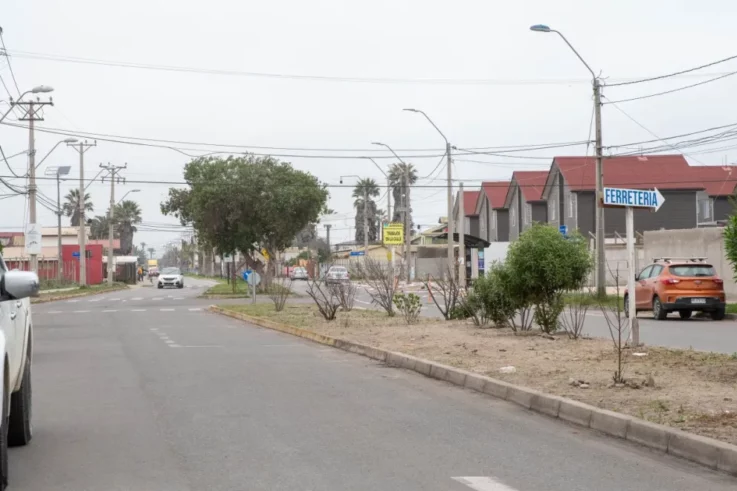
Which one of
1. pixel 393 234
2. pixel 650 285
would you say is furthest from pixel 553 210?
pixel 650 285

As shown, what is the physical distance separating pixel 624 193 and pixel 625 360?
2669mm

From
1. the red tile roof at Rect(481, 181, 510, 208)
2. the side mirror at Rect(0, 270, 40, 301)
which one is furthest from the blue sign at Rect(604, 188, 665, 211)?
the red tile roof at Rect(481, 181, 510, 208)

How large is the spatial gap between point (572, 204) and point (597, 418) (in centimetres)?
4637

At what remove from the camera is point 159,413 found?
955 cm

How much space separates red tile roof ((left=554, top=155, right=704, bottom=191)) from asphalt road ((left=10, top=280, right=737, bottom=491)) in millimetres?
40256

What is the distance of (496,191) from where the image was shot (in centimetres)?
6875

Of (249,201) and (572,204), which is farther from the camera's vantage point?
Result: (572,204)

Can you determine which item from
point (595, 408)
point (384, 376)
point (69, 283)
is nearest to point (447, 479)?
point (595, 408)

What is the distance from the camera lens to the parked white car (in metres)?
5.64

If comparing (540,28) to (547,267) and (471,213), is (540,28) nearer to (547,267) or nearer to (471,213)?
(547,267)

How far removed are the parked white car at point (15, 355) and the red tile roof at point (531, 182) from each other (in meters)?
53.9

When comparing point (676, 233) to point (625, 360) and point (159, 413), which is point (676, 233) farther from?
point (159, 413)

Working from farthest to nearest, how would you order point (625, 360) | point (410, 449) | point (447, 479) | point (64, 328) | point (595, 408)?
1. point (64, 328)
2. point (625, 360)
3. point (595, 408)
4. point (410, 449)
5. point (447, 479)

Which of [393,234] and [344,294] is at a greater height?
→ [393,234]
